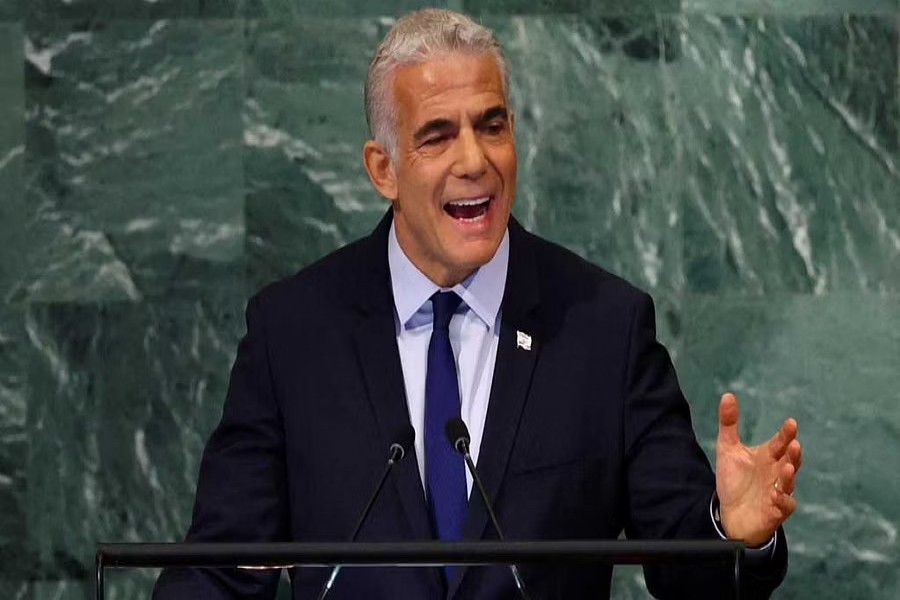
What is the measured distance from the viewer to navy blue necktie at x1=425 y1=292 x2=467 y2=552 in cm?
300

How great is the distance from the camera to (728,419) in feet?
8.77

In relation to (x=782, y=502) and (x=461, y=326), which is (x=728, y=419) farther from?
(x=461, y=326)

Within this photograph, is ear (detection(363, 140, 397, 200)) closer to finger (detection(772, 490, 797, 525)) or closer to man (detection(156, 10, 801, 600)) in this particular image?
man (detection(156, 10, 801, 600))

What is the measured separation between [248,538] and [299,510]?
112mm

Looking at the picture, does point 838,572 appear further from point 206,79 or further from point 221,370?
point 206,79

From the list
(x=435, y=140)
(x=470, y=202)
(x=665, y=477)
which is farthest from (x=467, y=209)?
(x=665, y=477)

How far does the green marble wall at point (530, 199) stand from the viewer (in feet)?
14.7

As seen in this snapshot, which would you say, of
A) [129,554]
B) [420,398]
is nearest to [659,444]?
[420,398]

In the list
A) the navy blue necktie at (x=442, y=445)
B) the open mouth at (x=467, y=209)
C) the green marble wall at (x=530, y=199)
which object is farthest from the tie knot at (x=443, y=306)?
the green marble wall at (x=530, y=199)

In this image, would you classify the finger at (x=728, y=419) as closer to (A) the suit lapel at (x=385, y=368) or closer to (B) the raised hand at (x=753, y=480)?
(B) the raised hand at (x=753, y=480)

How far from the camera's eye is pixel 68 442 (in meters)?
4.55

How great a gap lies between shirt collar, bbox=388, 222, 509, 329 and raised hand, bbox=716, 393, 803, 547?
0.59 metres

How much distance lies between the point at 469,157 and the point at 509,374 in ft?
1.19

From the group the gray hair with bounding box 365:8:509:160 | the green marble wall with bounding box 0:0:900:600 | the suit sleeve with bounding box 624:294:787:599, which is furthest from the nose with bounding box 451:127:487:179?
the green marble wall with bounding box 0:0:900:600
